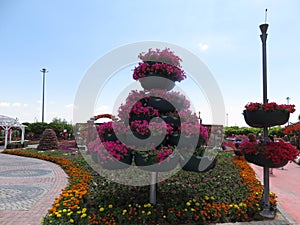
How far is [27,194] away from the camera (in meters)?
5.02

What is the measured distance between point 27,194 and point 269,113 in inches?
196

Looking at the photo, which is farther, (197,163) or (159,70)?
(159,70)

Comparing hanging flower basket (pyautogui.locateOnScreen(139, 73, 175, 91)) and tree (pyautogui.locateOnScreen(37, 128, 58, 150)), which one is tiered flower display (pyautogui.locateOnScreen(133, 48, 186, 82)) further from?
tree (pyautogui.locateOnScreen(37, 128, 58, 150))

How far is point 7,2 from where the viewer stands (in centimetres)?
550

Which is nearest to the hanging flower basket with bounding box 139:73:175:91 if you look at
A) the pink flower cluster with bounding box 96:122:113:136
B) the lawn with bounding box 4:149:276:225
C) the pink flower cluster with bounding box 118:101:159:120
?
the pink flower cluster with bounding box 118:101:159:120

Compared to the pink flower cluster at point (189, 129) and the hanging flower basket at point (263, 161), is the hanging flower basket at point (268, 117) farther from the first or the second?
the pink flower cluster at point (189, 129)

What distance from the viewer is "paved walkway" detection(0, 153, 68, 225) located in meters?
3.68

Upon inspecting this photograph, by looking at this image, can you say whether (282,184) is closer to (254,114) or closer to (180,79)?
(254,114)

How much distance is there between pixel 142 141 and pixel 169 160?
1.44 ft

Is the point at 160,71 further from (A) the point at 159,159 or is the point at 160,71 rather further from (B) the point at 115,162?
(B) the point at 115,162

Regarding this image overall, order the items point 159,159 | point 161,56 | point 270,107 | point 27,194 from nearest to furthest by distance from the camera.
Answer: point 159,159
point 270,107
point 161,56
point 27,194

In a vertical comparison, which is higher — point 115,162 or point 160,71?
point 160,71

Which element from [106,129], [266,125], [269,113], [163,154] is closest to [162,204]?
[163,154]

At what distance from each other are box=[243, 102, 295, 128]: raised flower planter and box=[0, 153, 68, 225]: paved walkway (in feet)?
11.7
